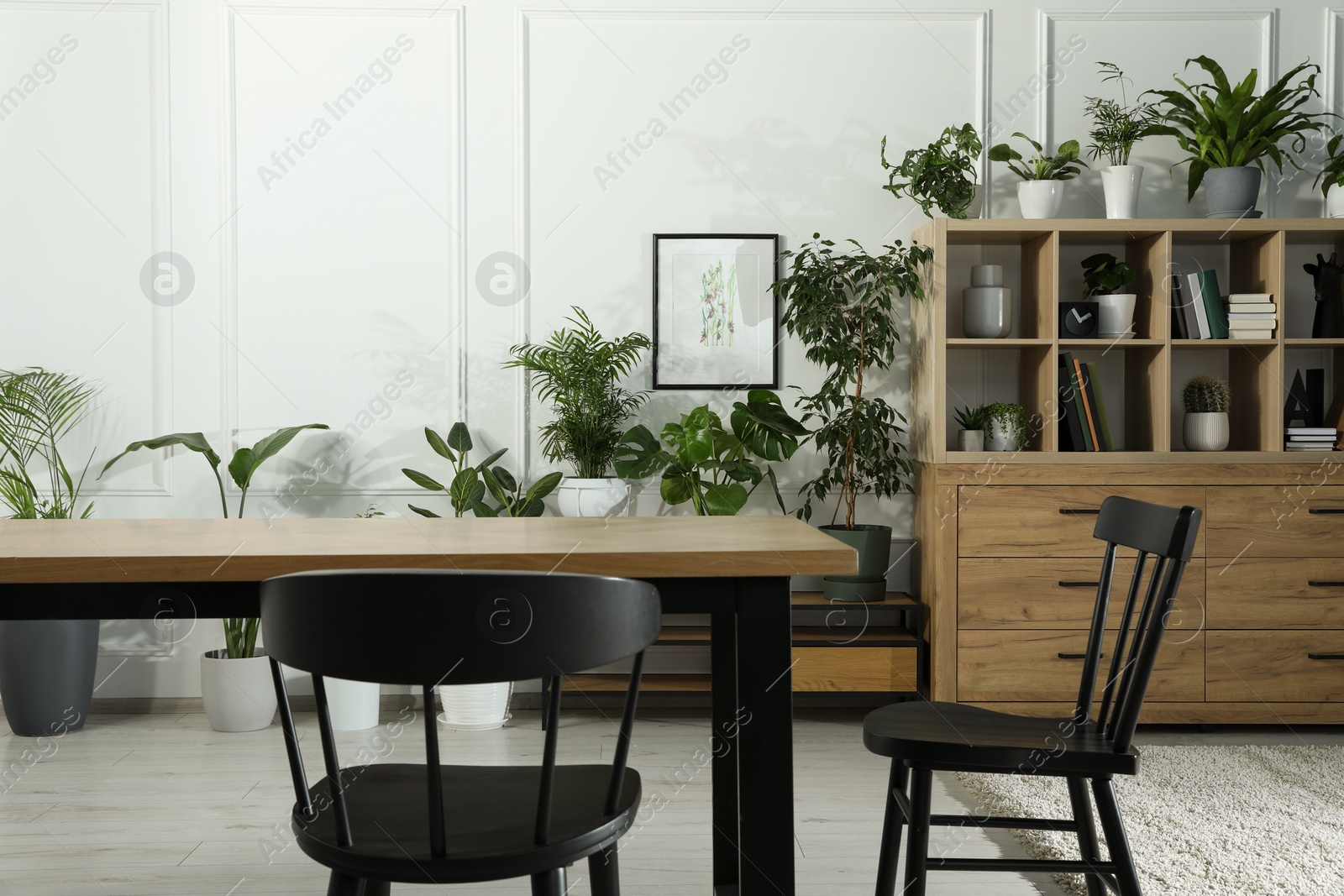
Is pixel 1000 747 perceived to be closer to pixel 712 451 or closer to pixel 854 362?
pixel 712 451

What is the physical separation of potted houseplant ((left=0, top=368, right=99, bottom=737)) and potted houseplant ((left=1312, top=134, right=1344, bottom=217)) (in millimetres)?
4547

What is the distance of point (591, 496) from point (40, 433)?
6.68 ft

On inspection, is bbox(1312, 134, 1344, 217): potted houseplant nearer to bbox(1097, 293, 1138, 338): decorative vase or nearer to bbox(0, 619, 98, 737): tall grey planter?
bbox(1097, 293, 1138, 338): decorative vase

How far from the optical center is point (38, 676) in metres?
A: 3.27

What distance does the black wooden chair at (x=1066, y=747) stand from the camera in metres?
1.48

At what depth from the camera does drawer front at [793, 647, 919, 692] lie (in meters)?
3.34

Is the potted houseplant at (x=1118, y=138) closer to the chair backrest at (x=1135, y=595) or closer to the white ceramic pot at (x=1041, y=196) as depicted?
the white ceramic pot at (x=1041, y=196)

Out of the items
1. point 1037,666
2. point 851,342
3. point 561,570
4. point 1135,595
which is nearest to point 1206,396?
point 1037,666

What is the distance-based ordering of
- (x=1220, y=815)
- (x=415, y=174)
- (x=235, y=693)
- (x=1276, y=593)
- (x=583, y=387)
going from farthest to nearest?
(x=415, y=174) < (x=583, y=387) < (x=235, y=693) < (x=1276, y=593) < (x=1220, y=815)

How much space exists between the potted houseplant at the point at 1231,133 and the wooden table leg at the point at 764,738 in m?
2.88

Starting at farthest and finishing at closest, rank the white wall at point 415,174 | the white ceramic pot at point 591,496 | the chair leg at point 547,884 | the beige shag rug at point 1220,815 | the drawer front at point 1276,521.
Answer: the white wall at point 415,174
the white ceramic pot at point 591,496
the drawer front at point 1276,521
the beige shag rug at point 1220,815
the chair leg at point 547,884

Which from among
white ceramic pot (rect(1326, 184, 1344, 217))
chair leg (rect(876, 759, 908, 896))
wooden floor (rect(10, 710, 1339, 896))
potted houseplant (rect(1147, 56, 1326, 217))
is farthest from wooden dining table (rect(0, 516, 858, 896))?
white ceramic pot (rect(1326, 184, 1344, 217))

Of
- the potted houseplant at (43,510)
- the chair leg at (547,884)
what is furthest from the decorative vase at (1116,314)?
the potted houseplant at (43,510)

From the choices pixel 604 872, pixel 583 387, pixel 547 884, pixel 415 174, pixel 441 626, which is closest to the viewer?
pixel 441 626
